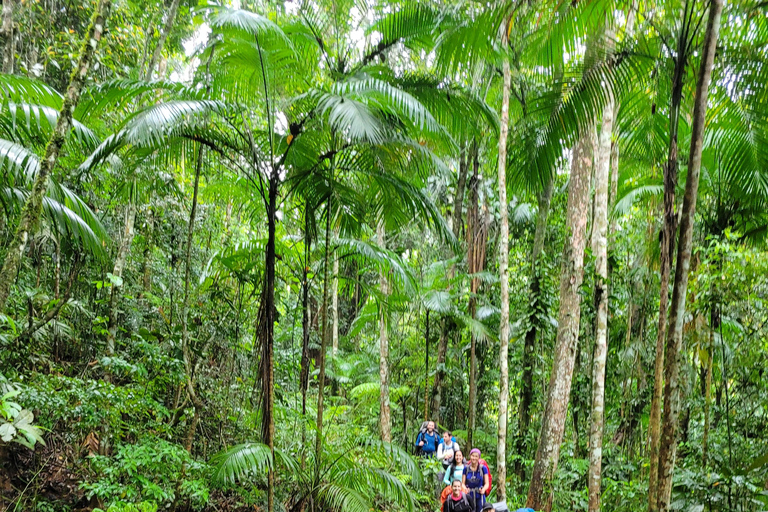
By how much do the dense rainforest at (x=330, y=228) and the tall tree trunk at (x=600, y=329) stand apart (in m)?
0.04

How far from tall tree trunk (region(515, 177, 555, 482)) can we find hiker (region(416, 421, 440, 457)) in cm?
160

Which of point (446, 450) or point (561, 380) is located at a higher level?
point (561, 380)

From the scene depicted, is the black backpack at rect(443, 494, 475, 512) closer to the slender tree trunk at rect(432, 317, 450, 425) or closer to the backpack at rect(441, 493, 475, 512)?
the backpack at rect(441, 493, 475, 512)

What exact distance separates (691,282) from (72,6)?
10786mm

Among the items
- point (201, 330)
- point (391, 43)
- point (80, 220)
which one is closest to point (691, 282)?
point (391, 43)

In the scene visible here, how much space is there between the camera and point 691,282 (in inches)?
237

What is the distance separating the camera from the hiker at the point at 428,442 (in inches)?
363

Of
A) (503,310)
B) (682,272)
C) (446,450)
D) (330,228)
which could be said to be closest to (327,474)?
(330,228)

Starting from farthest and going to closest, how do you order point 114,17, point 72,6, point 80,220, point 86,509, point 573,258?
point 72,6, point 114,17, point 573,258, point 86,509, point 80,220

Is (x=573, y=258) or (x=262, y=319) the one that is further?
(x=573, y=258)

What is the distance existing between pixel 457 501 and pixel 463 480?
0.83 m

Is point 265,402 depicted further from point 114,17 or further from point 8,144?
point 114,17

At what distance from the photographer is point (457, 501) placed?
604 centimetres

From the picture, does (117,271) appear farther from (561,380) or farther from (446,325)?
(446,325)
